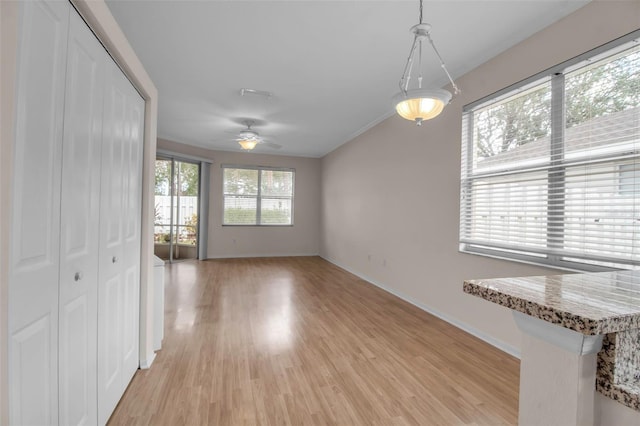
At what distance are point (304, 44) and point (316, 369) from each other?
281 centimetres

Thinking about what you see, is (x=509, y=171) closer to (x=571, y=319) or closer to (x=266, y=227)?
(x=571, y=319)

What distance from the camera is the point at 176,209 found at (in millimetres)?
6641

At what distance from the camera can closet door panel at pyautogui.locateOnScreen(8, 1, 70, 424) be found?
3.10 feet

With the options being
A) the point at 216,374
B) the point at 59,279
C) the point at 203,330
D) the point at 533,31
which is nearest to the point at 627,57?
the point at 533,31

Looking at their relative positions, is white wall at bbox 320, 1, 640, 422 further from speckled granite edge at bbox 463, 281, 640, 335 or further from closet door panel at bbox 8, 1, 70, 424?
closet door panel at bbox 8, 1, 70, 424

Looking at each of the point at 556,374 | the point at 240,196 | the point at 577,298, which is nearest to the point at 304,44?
the point at 577,298

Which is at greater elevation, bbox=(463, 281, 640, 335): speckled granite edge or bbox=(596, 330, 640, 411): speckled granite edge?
bbox=(463, 281, 640, 335): speckled granite edge

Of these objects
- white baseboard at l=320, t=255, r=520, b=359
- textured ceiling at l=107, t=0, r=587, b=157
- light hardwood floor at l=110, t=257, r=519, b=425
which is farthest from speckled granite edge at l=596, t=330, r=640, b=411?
textured ceiling at l=107, t=0, r=587, b=157

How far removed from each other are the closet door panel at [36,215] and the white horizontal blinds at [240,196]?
21.1 feet

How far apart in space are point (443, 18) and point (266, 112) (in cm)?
291

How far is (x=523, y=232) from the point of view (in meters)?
2.56

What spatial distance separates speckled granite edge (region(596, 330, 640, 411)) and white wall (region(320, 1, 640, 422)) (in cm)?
4

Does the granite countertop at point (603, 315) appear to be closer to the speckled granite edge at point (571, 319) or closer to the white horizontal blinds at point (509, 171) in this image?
the speckled granite edge at point (571, 319)

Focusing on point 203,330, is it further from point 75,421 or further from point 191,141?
point 191,141
